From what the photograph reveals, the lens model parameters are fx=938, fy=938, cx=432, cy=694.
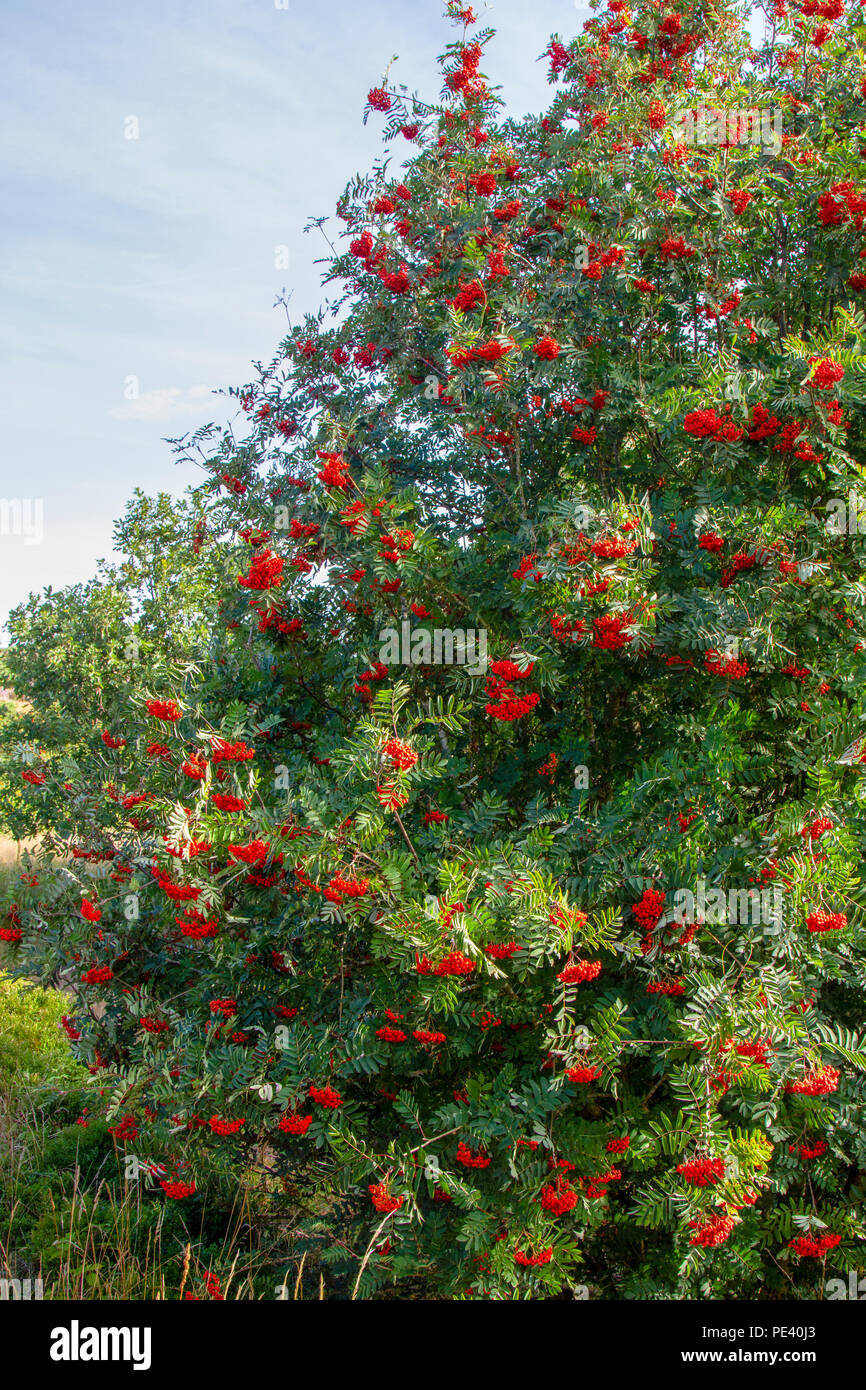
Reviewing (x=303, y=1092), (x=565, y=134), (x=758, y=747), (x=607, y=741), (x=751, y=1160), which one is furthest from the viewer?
(x=565, y=134)

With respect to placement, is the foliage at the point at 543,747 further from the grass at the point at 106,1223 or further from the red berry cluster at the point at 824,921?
the grass at the point at 106,1223

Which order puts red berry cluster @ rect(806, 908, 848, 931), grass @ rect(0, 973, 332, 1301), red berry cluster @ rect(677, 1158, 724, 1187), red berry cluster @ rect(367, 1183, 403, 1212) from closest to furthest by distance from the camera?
red berry cluster @ rect(677, 1158, 724, 1187)
red berry cluster @ rect(806, 908, 848, 931)
red berry cluster @ rect(367, 1183, 403, 1212)
grass @ rect(0, 973, 332, 1301)

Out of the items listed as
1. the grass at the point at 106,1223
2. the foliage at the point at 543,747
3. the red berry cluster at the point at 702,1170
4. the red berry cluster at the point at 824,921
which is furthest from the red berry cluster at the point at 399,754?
the grass at the point at 106,1223

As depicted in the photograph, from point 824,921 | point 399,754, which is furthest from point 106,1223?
point 824,921

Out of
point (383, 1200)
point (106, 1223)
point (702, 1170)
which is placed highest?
point (702, 1170)

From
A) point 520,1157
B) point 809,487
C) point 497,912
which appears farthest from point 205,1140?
point 809,487

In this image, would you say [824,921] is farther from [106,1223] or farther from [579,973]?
[106,1223]

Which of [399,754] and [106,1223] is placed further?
[106,1223]

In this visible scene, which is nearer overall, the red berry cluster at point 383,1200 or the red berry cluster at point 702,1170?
the red berry cluster at point 702,1170

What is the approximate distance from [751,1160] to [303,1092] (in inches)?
56.5

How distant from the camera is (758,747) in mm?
3494

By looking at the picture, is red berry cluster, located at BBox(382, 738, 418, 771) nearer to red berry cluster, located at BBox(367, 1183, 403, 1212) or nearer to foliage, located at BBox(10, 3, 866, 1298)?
foliage, located at BBox(10, 3, 866, 1298)

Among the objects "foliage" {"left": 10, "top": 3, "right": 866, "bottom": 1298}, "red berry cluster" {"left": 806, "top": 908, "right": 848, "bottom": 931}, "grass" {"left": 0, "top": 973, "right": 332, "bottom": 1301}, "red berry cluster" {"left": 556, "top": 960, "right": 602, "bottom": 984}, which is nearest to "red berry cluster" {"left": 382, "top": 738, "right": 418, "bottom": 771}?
"foliage" {"left": 10, "top": 3, "right": 866, "bottom": 1298}

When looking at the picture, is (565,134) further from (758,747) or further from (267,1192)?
(267,1192)
